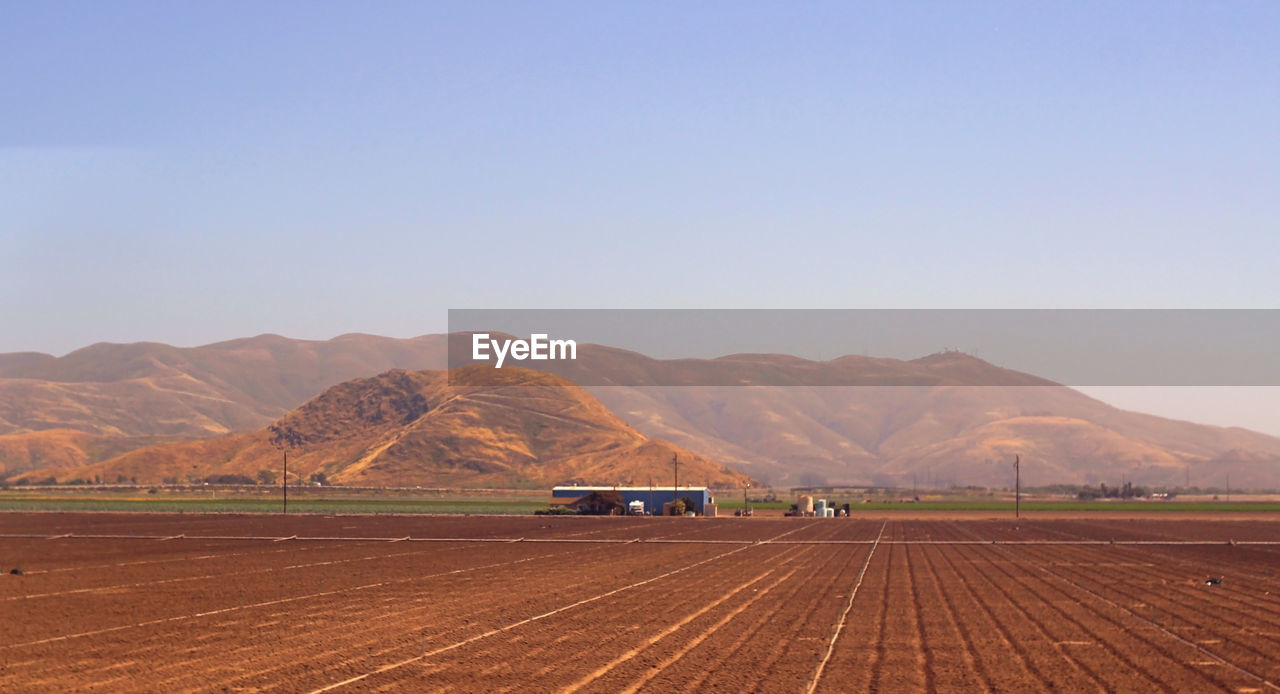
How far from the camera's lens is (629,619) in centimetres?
3133

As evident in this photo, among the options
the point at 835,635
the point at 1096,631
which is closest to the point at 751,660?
the point at 835,635

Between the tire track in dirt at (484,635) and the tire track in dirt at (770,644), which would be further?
the tire track in dirt at (770,644)

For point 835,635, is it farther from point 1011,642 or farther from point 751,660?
point 751,660

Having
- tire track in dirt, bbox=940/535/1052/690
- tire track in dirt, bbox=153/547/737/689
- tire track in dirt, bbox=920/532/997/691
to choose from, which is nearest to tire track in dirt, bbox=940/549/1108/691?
tire track in dirt, bbox=940/535/1052/690

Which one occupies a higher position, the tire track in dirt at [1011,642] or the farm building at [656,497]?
the tire track in dirt at [1011,642]

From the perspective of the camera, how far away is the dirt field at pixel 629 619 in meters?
22.8

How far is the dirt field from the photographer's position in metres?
22.8

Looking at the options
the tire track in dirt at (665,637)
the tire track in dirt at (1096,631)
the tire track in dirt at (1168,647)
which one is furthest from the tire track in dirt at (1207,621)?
the tire track in dirt at (665,637)

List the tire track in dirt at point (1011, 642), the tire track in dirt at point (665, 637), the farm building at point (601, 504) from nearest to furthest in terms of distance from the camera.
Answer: the tire track in dirt at point (665, 637) → the tire track in dirt at point (1011, 642) → the farm building at point (601, 504)

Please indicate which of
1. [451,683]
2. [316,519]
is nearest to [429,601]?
[451,683]

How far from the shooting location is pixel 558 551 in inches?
2431

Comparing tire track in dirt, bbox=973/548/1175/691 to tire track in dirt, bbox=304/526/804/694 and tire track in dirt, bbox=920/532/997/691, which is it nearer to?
tire track in dirt, bbox=920/532/997/691

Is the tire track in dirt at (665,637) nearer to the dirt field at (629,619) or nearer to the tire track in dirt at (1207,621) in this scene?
the dirt field at (629,619)

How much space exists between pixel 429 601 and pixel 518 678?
14033 millimetres
